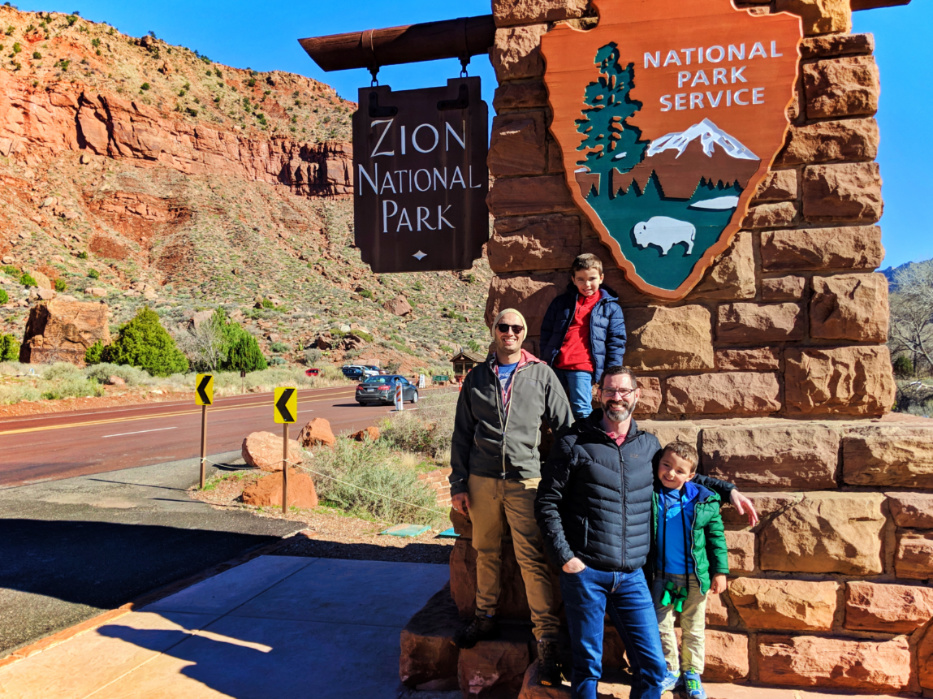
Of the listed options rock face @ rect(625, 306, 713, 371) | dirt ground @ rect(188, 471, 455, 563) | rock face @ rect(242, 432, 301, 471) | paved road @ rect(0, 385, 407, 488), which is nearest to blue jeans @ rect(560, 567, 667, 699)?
rock face @ rect(625, 306, 713, 371)

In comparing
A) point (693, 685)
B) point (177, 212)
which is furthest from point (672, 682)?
point (177, 212)

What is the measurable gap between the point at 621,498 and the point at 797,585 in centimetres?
109

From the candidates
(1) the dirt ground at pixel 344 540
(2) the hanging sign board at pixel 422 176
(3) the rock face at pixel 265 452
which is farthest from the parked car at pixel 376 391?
(2) the hanging sign board at pixel 422 176

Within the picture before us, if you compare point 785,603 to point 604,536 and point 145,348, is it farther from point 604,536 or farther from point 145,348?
point 145,348

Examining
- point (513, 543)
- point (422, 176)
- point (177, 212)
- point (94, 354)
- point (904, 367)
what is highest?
point (177, 212)

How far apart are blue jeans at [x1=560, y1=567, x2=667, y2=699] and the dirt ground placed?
3.63 m

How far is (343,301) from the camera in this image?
56969mm

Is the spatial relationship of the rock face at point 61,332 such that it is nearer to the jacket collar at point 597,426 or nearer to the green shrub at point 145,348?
the green shrub at point 145,348

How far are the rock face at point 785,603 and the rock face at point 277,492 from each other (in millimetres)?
6511

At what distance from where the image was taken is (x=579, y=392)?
3242mm

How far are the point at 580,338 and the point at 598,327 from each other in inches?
4.4

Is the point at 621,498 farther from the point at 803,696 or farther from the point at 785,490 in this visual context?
the point at 803,696

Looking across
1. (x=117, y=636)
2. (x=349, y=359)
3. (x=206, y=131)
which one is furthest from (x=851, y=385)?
(x=206, y=131)

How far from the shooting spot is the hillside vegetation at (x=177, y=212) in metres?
47.2
